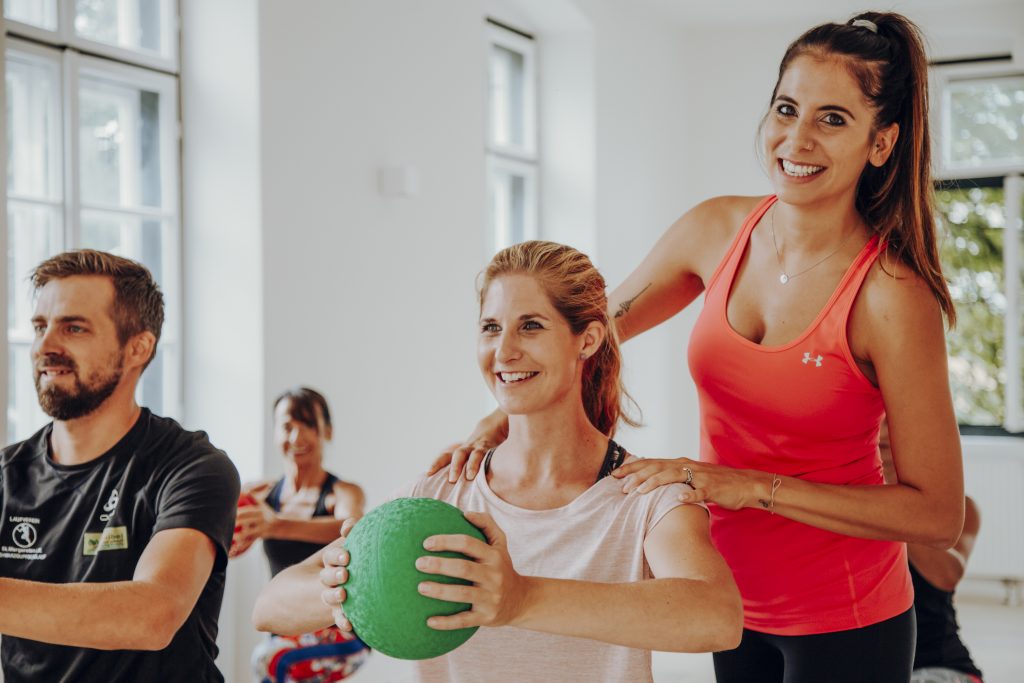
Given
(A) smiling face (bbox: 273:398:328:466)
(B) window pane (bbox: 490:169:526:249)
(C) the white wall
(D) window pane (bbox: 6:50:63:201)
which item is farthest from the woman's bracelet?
(B) window pane (bbox: 490:169:526:249)

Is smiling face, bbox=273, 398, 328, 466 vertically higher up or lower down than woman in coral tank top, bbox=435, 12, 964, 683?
lower down

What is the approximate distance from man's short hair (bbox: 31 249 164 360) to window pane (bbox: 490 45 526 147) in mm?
4214

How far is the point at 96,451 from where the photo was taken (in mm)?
2035

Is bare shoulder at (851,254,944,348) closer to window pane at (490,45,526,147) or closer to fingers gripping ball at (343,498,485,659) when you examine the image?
fingers gripping ball at (343,498,485,659)

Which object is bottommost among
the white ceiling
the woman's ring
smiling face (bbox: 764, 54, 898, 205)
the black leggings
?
the black leggings

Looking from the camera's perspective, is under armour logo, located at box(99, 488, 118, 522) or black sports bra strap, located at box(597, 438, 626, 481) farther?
under armour logo, located at box(99, 488, 118, 522)

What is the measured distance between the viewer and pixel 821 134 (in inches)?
64.6

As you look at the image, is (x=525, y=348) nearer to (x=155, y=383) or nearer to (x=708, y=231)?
(x=708, y=231)

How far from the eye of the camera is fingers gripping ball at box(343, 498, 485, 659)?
3.89 feet

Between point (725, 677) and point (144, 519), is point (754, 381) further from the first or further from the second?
point (144, 519)

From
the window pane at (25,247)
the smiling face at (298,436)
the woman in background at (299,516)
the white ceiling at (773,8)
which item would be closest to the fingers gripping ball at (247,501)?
the woman in background at (299,516)

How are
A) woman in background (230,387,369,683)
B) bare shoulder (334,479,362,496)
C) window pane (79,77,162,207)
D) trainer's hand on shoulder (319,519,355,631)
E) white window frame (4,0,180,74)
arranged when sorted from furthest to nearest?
window pane (79,77,162,207) → bare shoulder (334,479,362,496) → white window frame (4,0,180,74) → woman in background (230,387,369,683) → trainer's hand on shoulder (319,519,355,631)

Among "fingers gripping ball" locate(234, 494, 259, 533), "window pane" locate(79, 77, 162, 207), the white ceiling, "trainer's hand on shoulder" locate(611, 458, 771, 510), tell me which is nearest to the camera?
"trainer's hand on shoulder" locate(611, 458, 771, 510)

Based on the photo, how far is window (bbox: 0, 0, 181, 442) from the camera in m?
3.56
